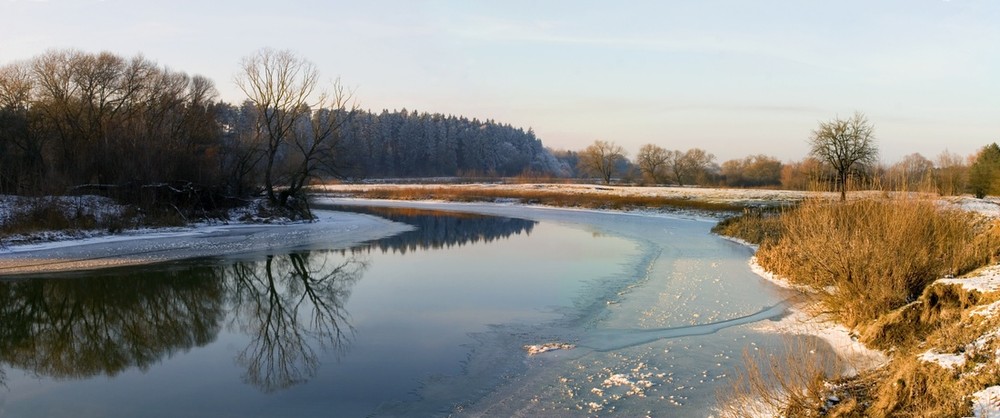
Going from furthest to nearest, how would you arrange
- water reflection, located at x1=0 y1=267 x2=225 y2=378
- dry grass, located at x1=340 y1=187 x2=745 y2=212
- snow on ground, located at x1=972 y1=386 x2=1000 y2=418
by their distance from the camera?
dry grass, located at x1=340 y1=187 x2=745 y2=212
water reflection, located at x1=0 y1=267 x2=225 y2=378
snow on ground, located at x1=972 y1=386 x2=1000 y2=418

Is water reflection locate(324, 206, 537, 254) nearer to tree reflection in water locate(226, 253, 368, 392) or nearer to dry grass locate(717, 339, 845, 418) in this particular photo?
tree reflection in water locate(226, 253, 368, 392)

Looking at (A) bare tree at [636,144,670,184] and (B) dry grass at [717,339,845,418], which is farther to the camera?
(A) bare tree at [636,144,670,184]

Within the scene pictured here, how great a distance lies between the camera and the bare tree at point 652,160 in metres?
84.7

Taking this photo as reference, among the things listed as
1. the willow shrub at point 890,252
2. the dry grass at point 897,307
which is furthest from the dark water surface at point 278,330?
the willow shrub at point 890,252

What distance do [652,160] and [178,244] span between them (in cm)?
7037

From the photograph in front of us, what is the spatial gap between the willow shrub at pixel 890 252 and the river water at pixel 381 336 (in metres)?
1.53

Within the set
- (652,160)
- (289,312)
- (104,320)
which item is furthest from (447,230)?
(652,160)

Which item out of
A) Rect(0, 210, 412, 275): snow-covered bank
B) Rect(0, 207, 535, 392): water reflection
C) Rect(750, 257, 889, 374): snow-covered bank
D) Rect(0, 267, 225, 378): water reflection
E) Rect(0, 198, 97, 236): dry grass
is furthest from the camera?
Rect(0, 198, 97, 236): dry grass

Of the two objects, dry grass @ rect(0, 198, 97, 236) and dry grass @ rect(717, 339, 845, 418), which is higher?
dry grass @ rect(0, 198, 97, 236)

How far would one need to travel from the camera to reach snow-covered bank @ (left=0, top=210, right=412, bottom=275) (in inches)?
717

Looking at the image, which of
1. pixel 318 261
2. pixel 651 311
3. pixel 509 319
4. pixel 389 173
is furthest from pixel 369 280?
pixel 389 173

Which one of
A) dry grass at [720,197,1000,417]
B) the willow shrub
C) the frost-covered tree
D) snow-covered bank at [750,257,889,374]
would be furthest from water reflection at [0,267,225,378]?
the frost-covered tree

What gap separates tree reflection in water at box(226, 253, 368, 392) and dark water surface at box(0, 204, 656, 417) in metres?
0.04

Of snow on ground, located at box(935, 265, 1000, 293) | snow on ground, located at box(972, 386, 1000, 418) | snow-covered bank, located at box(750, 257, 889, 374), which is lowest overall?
snow-covered bank, located at box(750, 257, 889, 374)
